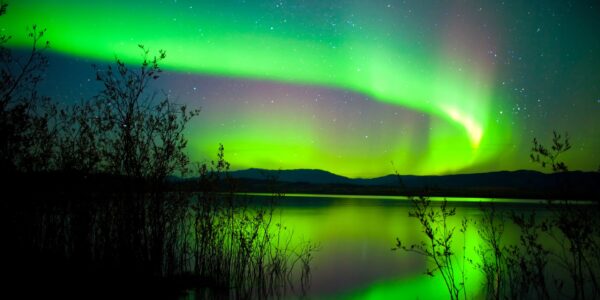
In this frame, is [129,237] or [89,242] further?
[89,242]

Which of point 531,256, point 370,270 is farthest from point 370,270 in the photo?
point 531,256

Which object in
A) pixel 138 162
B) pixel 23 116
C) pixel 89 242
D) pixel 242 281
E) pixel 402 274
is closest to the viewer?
pixel 23 116

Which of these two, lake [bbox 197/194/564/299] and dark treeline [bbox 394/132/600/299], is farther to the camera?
lake [bbox 197/194/564/299]

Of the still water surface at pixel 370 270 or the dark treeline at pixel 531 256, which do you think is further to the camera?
the still water surface at pixel 370 270

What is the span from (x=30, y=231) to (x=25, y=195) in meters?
1.05

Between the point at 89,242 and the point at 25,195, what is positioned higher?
the point at 25,195

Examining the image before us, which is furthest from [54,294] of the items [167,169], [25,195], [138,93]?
[138,93]

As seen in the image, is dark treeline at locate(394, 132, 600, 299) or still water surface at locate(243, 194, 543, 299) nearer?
dark treeline at locate(394, 132, 600, 299)

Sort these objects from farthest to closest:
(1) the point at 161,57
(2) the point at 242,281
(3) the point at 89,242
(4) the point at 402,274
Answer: (4) the point at 402,274 → (2) the point at 242,281 → (3) the point at 89,242 → (1) the point at 161,57

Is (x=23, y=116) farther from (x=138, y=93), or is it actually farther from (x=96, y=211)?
(x=96, y=211)

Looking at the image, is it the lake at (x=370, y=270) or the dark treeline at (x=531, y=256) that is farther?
the lake at (x=370, y=270)

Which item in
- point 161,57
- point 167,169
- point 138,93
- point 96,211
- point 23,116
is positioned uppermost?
point 161,57

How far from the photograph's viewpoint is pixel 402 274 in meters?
17.2

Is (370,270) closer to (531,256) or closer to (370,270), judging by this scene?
(370,270)
